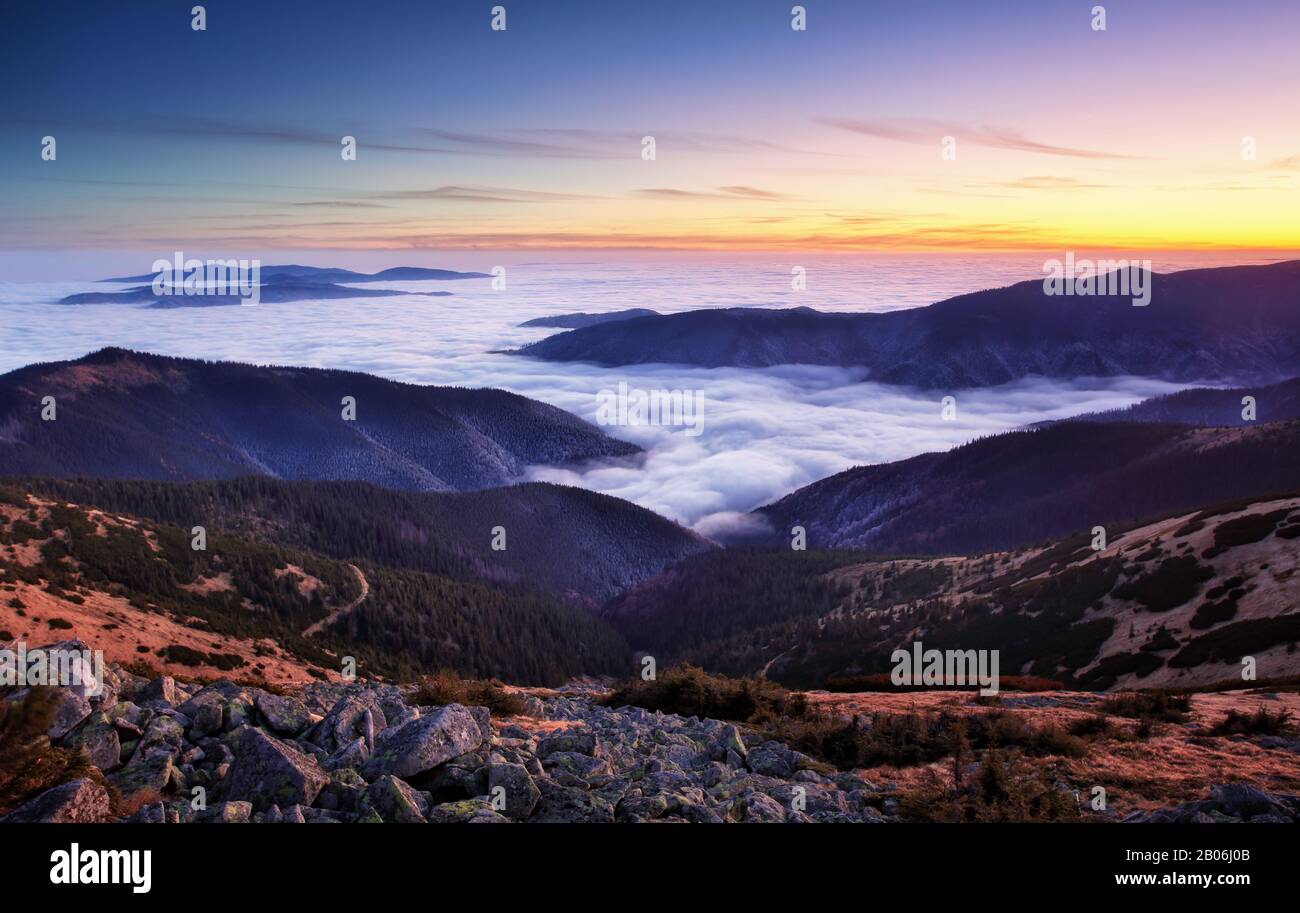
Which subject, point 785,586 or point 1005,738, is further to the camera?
point 785,586

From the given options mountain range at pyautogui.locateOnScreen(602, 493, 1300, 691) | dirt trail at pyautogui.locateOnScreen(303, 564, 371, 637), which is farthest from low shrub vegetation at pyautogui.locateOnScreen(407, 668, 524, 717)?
dirt trail at pyautogui.locateOnScreen(303, 564, 371, 637)

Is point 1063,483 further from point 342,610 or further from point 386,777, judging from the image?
point 386,777

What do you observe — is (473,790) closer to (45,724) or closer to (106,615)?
(45,724)

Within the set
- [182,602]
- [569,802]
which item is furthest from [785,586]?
[569,802]
